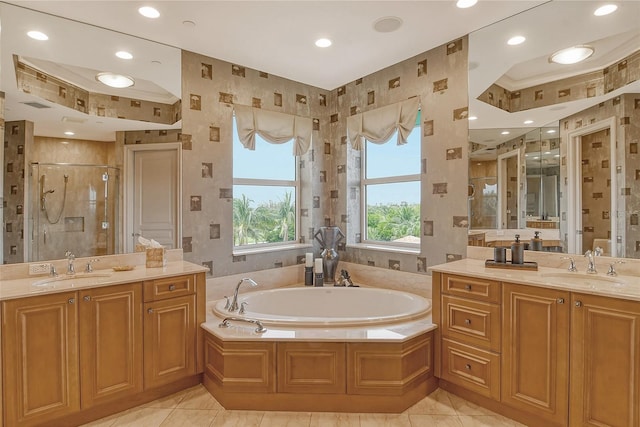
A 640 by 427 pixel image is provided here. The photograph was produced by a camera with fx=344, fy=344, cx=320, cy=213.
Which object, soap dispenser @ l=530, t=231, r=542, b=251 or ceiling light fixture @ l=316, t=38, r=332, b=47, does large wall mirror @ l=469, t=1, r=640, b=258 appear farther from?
ceiling light fixture @ l=316, t=38, r=332, b=47

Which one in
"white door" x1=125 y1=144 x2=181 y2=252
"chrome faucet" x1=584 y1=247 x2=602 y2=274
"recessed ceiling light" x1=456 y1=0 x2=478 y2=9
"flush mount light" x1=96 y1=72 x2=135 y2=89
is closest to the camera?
"chrome faucet" x1=584 y1=247 x2=602 y2=274

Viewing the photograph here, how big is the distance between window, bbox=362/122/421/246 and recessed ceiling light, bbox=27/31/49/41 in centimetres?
281

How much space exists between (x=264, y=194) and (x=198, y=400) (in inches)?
77.5

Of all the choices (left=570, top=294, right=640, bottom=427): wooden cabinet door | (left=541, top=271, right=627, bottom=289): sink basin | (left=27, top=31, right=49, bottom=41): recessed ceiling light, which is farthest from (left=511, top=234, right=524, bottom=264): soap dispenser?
(left=27, top=31, right=49, bottom=41): recessed ceiling light

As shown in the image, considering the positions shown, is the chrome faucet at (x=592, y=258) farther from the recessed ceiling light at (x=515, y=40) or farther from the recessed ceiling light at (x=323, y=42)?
the recessed ceiling light at (x=323, y=42)

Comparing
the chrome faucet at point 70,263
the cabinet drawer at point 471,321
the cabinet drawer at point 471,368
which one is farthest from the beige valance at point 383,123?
the chrome faucet at point 70,263

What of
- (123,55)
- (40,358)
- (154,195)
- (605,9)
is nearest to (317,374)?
(40,358)

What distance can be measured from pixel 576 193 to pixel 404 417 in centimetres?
180

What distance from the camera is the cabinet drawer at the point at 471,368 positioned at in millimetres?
2072

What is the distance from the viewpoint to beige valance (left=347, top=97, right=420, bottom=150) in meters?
3.11

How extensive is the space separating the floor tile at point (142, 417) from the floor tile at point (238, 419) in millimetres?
344

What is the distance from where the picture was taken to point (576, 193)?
7.39 ft

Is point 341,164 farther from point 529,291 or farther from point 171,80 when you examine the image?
point 529,291

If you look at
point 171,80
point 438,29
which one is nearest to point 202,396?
point 171,80
